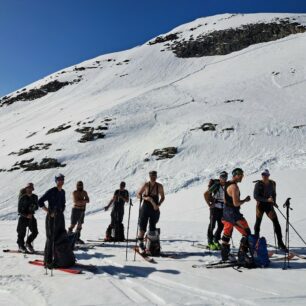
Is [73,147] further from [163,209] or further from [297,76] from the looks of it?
[297,76]

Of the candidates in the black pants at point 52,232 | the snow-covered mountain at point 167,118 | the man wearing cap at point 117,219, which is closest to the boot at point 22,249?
the black pants at point 52,232

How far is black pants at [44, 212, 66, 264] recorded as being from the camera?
28.0ft

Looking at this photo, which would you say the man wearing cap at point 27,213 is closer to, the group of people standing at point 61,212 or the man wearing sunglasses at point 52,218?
the group of people standing at point 61,212

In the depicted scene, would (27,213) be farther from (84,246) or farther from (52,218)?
(52,218)

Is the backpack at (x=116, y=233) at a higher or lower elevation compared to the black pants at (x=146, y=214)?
lower

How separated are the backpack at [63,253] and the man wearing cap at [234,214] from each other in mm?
3106

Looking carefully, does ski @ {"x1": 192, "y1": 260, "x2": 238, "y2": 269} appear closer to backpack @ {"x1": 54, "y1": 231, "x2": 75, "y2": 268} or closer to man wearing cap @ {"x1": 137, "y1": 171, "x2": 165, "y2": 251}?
man wearing cap @ {"x1": 137, "y1": 171, "x2": 165, "y2": 251}

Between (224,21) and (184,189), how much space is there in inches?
3218

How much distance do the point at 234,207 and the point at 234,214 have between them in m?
0.14

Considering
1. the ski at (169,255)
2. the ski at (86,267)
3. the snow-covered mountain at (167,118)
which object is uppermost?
the snow-covered mountain at (167,118)

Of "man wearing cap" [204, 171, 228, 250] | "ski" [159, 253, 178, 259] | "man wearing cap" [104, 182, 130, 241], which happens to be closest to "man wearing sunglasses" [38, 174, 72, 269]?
"ski" [159, 253, 178, 259]

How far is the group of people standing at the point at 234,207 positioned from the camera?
27.6ft

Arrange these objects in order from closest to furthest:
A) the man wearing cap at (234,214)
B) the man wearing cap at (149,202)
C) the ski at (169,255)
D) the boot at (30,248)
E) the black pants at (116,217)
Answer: the man wearing cap at (234,214)
the ski at (169,255)
the man wearing cap at (149,202)
the boot at (30,248)
the black pants at (116,217)

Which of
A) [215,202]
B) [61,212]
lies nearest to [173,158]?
[215,202]
